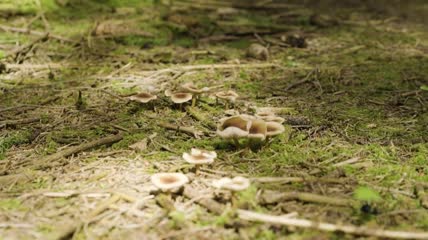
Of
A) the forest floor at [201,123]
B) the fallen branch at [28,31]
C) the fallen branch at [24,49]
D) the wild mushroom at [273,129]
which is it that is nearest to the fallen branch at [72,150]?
the forest floor at [201,123]

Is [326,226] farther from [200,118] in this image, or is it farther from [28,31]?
[28,31]

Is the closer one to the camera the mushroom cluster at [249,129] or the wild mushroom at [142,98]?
the mushroom cluster at [249,129]

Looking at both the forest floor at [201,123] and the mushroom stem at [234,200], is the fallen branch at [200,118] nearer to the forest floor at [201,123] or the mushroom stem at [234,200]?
the forest floor at [201,123]

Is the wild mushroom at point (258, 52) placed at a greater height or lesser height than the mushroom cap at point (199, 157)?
greater

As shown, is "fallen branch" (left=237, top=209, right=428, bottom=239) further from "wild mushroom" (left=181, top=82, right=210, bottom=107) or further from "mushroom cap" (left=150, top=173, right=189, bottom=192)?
"wild mushroom" (left=181, top=82, right=210, bottom=107)

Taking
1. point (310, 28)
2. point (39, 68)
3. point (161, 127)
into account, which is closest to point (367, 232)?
point (161, 127)

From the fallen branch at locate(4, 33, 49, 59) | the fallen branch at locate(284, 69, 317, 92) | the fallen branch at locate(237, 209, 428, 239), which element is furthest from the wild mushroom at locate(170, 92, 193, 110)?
the fallen branch at locate(4, 33, 49, 59)
